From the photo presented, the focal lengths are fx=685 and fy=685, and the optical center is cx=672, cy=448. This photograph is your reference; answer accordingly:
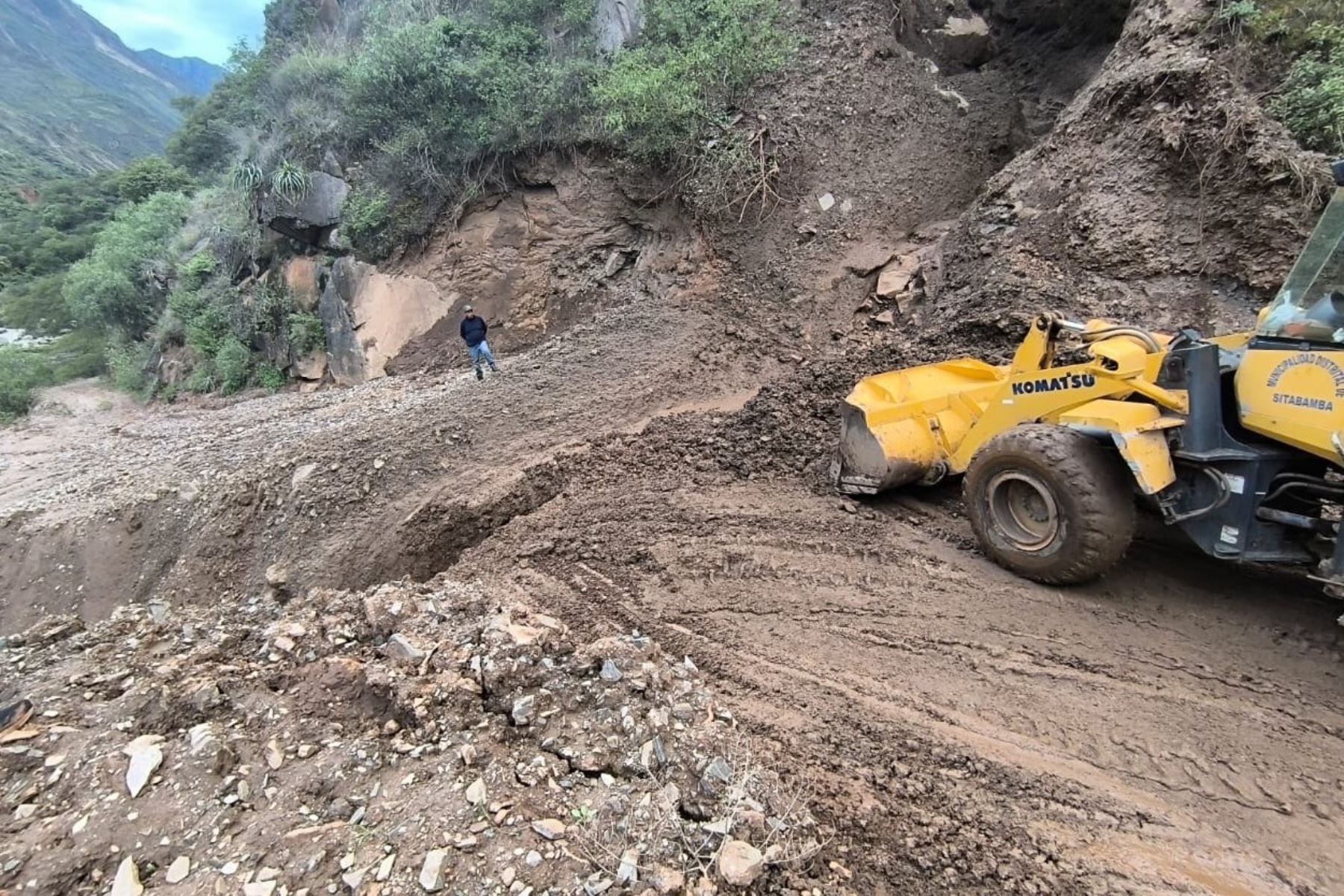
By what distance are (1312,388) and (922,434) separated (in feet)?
6.05

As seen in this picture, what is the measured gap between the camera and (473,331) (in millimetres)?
8531

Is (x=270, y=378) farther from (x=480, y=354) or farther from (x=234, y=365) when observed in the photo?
(x=480, y=354)

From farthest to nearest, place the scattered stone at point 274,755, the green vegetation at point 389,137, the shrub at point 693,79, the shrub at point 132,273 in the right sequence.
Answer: the shrub at point 132,273
the green vegetation at point 389,137
the shrub at point 693,79
the scattered stone at point 274,755

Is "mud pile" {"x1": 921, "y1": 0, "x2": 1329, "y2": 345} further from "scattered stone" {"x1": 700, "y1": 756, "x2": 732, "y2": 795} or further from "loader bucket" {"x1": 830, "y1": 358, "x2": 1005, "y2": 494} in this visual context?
"scattered stone" {"x1": 700, "y1": 756, "x2": 732, "y2": 795}

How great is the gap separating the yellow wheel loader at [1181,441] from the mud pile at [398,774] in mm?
1906

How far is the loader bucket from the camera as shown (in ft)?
13.9

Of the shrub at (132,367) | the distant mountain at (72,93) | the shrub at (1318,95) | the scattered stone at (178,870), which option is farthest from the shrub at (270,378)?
the distant mountain at (72,93)

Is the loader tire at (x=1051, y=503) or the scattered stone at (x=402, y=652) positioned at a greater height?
the loader tire at (x=1051, y=503)

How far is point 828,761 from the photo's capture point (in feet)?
8.39

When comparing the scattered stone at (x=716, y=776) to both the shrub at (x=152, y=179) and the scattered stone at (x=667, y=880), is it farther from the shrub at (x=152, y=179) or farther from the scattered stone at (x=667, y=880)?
the shrub at (x=152, y=179)

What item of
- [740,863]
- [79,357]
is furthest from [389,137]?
[79,357]

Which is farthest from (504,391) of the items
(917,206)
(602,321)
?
(917,206)

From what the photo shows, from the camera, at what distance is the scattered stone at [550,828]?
204 cm

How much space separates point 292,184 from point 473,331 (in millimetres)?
6094
